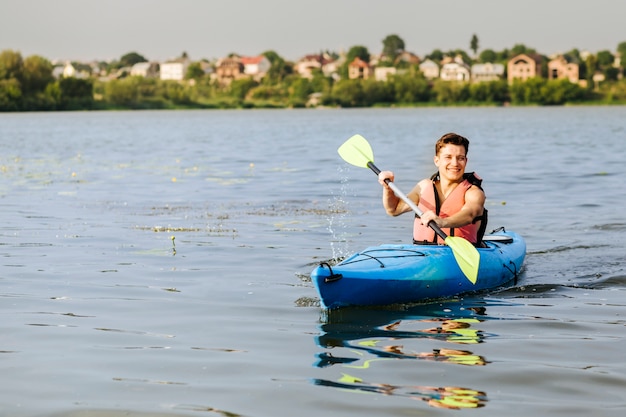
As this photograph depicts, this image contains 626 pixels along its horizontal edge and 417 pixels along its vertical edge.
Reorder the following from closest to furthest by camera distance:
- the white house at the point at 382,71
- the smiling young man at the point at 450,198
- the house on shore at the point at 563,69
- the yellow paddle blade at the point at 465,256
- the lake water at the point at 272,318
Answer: the lake water at the point at 272,318
the yellow paddle blade at the point at 465,256
the smiling young man at the point at 450,198
the house on shore at the point at 563,69
the white house at the point at 382,71

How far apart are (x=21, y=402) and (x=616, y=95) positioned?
12712cm

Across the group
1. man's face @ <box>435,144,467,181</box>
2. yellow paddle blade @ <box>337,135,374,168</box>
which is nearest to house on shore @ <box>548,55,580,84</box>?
yellow paddle blade @ <box>337,135,374,168</box>

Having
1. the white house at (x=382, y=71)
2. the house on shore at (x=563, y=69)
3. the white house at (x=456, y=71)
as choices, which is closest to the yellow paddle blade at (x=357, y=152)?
the house on shore at (x=563, y=69)

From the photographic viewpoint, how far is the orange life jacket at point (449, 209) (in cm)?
832

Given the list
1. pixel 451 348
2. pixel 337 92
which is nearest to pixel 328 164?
pixel 451 348

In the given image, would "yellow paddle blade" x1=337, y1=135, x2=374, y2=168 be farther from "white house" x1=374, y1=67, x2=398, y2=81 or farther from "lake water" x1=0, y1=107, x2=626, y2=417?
"white house" x1=374, y1=67, x2=398, y2=81

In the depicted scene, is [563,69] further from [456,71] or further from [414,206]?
[414,206]

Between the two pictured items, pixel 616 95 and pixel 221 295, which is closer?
pixel 221 295

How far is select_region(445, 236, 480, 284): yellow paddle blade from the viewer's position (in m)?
7.75

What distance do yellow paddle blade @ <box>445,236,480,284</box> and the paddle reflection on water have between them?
0.29 meters

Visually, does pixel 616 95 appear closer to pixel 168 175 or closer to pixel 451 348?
pixel 168 175

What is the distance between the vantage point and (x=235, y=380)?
558 cm

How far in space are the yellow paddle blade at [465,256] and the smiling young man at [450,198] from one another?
0.64 feet

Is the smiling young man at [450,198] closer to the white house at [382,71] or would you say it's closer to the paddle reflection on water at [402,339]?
the paddle reflection on water at [402,339]
